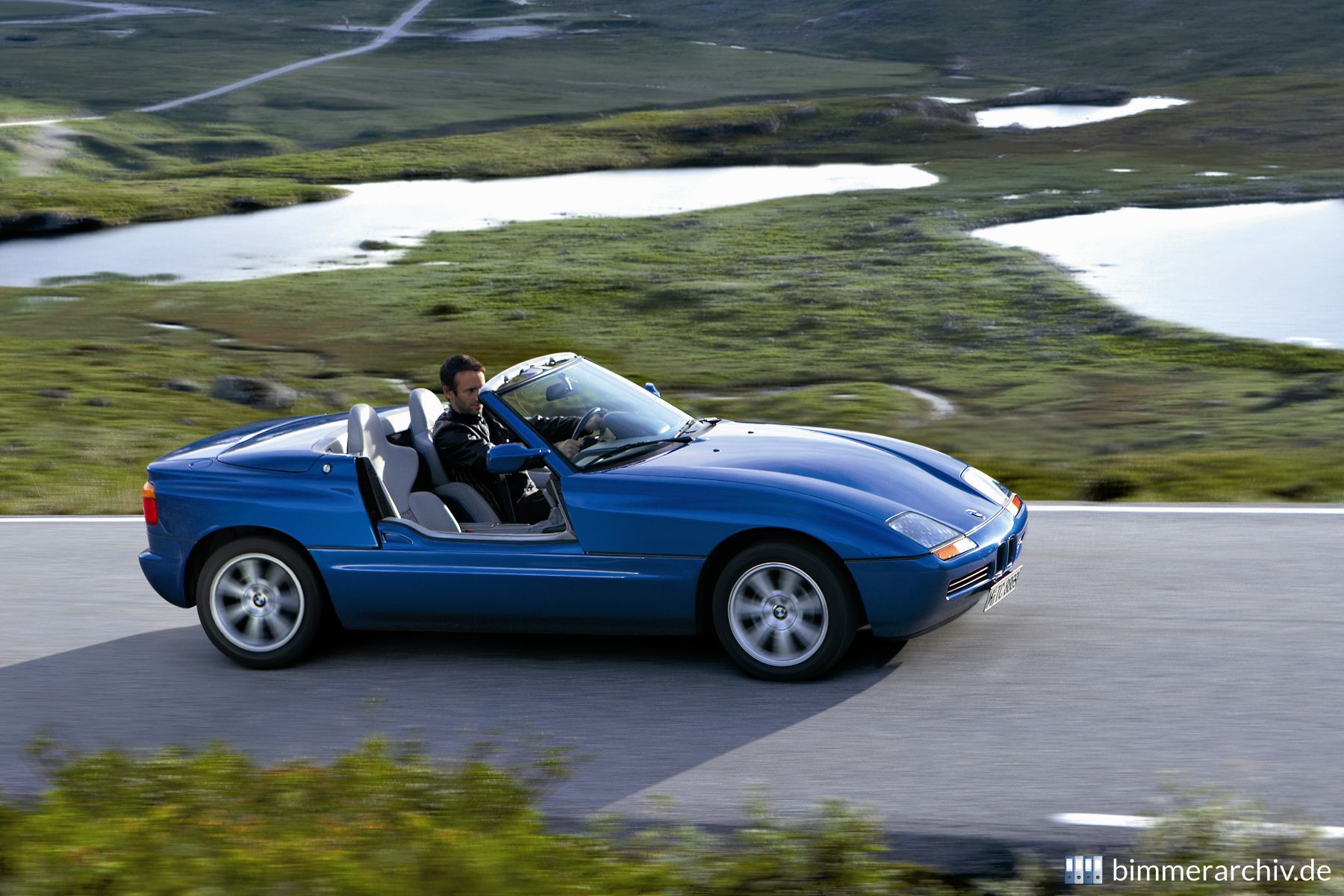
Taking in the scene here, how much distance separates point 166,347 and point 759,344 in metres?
9.27

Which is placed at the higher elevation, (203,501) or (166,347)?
(166,347)

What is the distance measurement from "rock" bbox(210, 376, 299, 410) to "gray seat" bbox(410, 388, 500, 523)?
1151cm

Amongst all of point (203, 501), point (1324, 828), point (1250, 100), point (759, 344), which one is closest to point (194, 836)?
point (203, 501)

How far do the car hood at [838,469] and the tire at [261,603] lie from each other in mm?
1533

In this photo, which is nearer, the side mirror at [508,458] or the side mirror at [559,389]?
the side mirror at [508,458]

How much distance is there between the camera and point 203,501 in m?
6.74

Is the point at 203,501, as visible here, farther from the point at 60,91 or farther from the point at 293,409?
the point at 60,91

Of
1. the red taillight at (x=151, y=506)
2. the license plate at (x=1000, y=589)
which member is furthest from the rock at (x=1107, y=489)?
the red taillight at (x=151, y=506)

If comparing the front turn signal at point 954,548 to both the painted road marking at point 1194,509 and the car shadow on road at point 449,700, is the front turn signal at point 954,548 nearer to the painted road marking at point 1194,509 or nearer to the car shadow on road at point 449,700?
the car shadow on road at point 449,700

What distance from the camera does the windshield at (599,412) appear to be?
6559 millimetres

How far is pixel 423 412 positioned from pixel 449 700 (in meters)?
1.45

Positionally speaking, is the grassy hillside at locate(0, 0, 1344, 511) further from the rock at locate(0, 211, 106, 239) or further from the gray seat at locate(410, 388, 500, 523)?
the gray seat at locate(410, 388, 500, 523)

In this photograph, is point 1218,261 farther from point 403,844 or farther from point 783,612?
point 403,844

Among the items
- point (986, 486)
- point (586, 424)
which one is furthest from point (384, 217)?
point (986, 486)
